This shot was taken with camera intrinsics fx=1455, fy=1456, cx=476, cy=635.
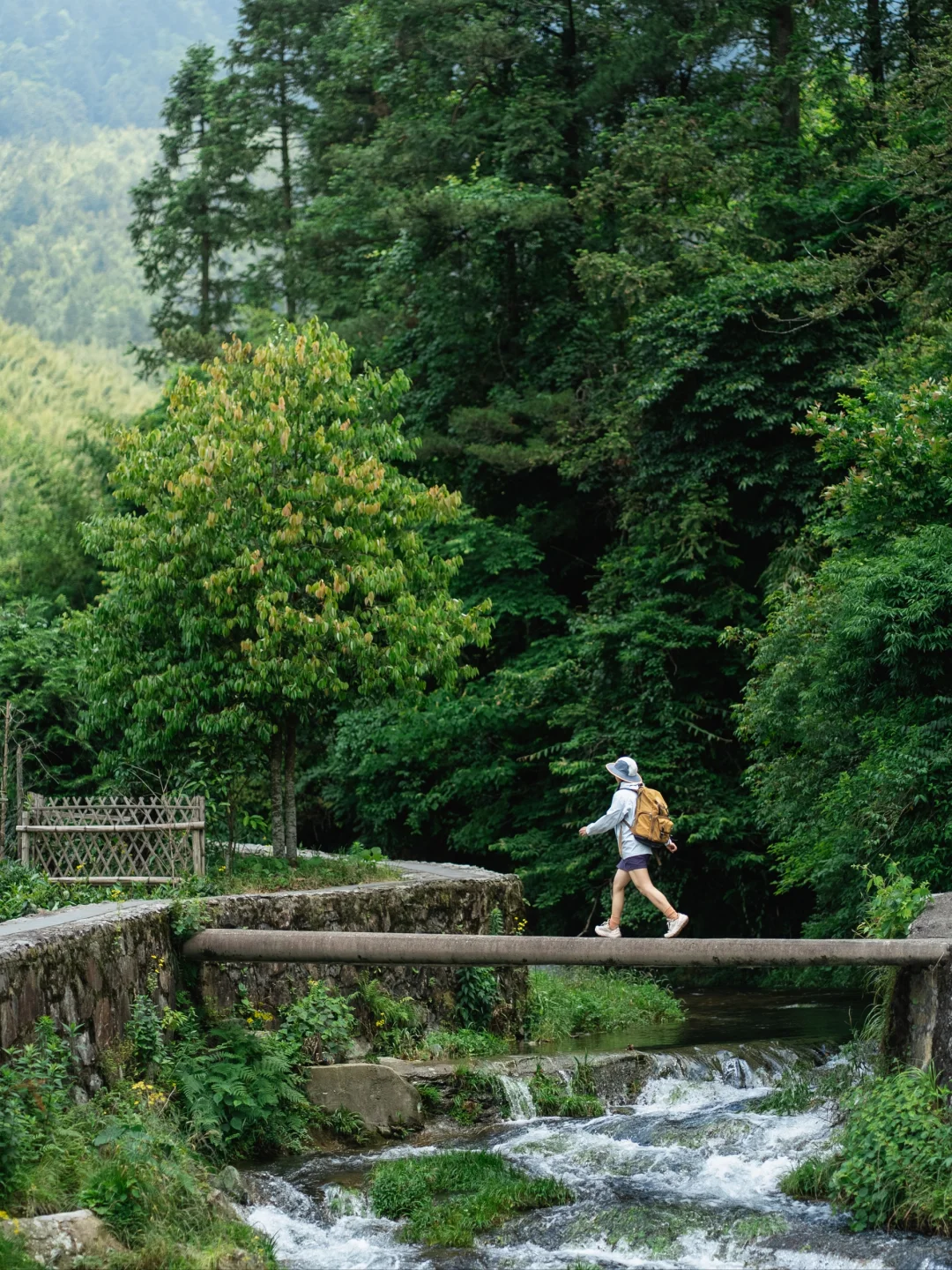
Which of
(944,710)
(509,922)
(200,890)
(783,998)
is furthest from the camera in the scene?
(783,998)

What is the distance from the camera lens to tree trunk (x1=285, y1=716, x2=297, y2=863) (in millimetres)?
17625

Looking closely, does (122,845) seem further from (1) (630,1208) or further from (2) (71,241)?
A: (2) (71,241)

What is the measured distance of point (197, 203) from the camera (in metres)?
42.6

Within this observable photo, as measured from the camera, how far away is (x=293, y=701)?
1692 centimetres

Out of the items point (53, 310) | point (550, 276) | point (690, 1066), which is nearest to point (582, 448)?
point (550, 276)

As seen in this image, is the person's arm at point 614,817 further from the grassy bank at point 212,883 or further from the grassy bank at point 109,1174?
the grassy bank at point 109,1174

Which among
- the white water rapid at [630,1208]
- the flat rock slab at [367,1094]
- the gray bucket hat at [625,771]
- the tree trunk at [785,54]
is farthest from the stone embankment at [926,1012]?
the tree trunk at [785,54]

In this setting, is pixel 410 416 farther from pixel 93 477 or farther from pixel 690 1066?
pixel 690 1066

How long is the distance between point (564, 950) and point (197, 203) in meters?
36.4

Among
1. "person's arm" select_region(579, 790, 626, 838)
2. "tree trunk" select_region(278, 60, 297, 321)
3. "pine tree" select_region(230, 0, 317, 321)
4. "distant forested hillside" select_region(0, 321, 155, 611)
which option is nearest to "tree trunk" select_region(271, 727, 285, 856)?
"distant forested hillside" select_region(0, 321, 155, 611)

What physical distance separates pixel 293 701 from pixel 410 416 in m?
14.8

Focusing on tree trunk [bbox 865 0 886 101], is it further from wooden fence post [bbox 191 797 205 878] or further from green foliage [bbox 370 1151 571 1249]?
green foliage [bbox 370 1151 571 1249]

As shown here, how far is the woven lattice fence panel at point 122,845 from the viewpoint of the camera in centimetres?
1457

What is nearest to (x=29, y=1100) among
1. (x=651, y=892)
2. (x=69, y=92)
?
(x=651, y=892)
